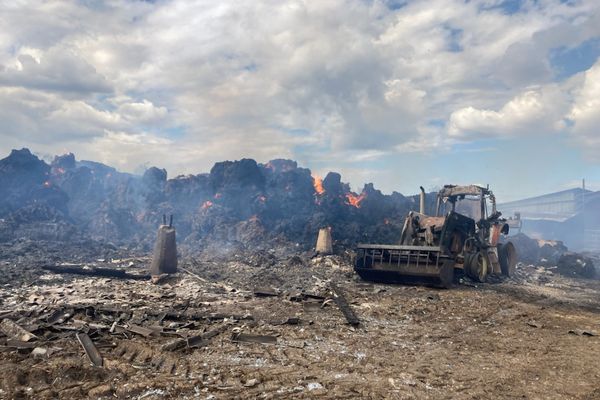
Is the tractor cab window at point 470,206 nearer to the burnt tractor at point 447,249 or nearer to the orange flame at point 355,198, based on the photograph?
the burnt tractor at point 447,249

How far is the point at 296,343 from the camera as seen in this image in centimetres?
664

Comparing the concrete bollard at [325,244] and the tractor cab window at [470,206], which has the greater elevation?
the tractor cab window at [470,206]

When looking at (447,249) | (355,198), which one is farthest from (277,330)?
(355,198)

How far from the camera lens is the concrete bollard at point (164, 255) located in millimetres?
13430

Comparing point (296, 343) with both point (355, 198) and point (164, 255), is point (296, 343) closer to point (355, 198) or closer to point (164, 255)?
point (164, 255)

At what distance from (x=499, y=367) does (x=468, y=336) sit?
170cm

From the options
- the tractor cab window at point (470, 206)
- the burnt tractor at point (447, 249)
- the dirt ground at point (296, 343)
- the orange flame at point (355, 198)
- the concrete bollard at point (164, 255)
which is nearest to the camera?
the dirt ground at point (296, 343)

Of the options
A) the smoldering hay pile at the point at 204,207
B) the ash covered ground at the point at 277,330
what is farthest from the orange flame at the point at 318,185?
the ash covered ground at the point at 277,330

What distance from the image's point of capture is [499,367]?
18.7 feet

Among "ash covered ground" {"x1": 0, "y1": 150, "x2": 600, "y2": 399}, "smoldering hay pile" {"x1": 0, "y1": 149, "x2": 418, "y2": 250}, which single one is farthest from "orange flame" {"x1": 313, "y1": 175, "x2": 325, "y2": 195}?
"ash covered ground" {"x1": 0, "y1": 150, "x2": 600, "y2": 399}

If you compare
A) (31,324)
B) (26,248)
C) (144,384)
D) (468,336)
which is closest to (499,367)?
(468,336)

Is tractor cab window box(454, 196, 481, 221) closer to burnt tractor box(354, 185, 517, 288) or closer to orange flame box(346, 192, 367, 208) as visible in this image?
burnt tractor box(354, 185, 517, 288)

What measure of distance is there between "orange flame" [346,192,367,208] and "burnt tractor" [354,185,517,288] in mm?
13847

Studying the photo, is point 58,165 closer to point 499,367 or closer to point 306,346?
point 306,346
